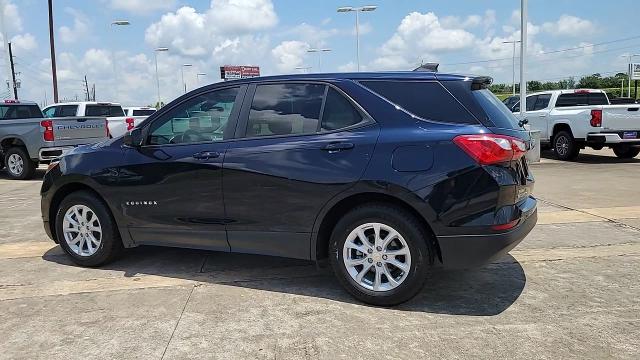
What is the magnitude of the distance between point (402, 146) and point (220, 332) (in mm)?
1788

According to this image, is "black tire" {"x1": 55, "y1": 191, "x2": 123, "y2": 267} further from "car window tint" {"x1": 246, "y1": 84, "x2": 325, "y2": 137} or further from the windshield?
the windshield

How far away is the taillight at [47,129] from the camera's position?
484 inches

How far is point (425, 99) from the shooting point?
4.07 meters

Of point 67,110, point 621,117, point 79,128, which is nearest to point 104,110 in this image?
point 67,110

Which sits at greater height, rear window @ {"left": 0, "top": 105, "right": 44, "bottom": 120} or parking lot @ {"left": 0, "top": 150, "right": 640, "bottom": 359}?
rear window @ {"left": 0, "top": 105, "right": 44, "bottom": 120}

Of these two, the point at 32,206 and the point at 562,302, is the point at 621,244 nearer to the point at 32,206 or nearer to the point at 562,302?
the point at 562,302

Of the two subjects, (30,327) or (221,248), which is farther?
(221,248)

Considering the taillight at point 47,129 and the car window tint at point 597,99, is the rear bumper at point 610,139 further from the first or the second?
the taillight at point 47,129

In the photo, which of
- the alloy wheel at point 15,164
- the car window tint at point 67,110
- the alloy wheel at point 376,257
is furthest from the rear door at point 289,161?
the car window tint at point 67,110

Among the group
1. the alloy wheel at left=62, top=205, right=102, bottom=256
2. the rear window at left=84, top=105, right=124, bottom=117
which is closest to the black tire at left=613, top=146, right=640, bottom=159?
the alloy wheel at left=62, top=205, right=102, bottom=256

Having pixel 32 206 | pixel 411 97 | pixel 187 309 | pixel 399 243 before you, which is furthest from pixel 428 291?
pixel 32 206

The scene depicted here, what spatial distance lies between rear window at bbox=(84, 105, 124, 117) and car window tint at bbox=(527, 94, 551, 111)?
12.7 m

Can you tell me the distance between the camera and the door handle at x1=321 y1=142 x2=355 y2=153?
406 cm

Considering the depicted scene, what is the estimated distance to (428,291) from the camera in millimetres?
4461
